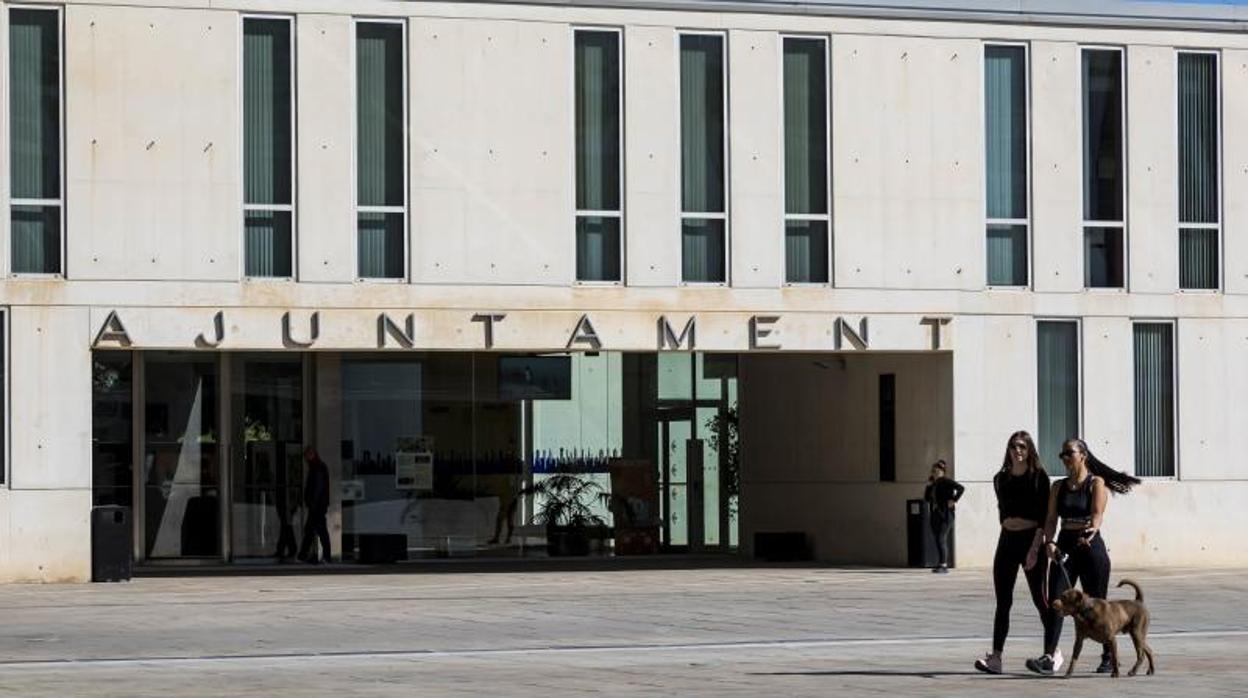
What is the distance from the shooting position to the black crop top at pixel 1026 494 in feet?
56.3

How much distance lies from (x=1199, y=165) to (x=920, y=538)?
6894 millimetres

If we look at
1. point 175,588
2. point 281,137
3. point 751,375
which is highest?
point 281,137

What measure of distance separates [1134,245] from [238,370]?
521 inches

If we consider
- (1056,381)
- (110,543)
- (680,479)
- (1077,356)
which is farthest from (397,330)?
(1077,356)

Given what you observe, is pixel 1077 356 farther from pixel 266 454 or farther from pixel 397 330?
pixel 266 454

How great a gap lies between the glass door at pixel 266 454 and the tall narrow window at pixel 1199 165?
1321cm

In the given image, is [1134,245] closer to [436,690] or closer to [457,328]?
[457,328]

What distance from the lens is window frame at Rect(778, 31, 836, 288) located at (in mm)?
32375

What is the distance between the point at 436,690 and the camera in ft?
51.9

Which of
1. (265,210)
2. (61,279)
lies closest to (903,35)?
(265,210)

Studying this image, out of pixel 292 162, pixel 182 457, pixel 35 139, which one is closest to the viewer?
pixel 35 139

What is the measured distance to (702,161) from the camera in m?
32.2

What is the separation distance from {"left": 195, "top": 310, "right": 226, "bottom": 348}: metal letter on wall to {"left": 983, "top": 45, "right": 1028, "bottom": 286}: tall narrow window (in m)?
10.7

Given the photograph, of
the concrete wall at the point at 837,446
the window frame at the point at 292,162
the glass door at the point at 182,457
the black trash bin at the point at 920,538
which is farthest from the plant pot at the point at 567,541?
the window frame at the point at 292,162
